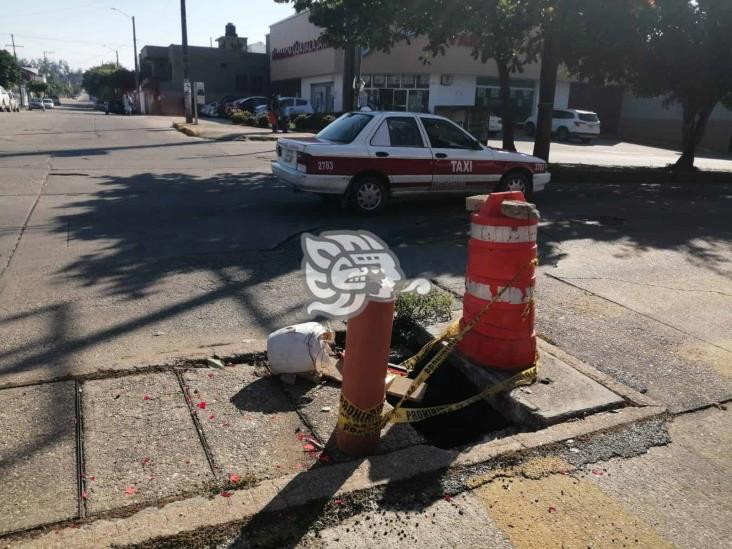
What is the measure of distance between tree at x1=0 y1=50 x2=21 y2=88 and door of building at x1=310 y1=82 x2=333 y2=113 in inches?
2261

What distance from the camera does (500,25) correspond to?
12.5 m

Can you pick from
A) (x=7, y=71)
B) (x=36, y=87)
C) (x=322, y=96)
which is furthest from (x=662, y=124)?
(x=36, y=87)

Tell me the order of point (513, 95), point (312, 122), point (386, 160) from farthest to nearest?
point (513, 95)
point (312, 122)
point (386, 160)

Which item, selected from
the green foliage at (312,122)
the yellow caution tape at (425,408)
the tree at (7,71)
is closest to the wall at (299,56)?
the green foliage at (312,122)

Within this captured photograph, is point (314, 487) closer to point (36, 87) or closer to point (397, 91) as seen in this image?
point (397, 91)

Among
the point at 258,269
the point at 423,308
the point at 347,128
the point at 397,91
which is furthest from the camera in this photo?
the point at 397,91

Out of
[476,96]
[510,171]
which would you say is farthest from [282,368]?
[476,96]

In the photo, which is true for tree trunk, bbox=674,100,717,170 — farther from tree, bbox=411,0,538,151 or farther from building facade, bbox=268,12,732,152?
building facade, bbox=268,12,732,152

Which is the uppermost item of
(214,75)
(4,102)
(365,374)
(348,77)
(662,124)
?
(214,75)

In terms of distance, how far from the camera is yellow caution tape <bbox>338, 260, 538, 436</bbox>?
3191mm

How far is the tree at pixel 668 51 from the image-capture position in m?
13.9

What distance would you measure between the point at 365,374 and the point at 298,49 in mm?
48524

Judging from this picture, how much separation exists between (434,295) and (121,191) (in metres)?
8.17

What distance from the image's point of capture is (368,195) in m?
9.36
